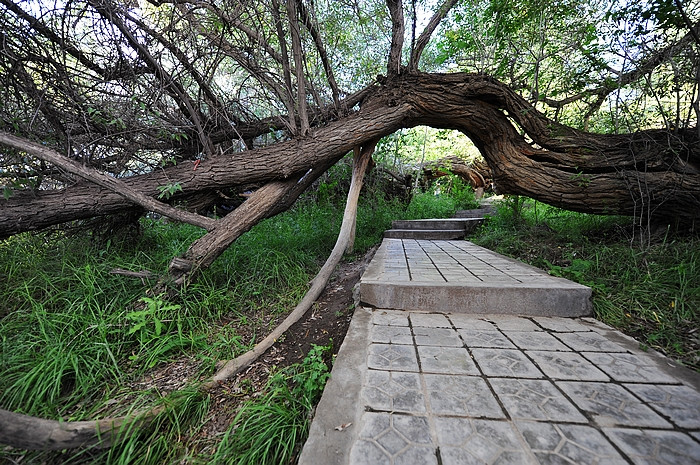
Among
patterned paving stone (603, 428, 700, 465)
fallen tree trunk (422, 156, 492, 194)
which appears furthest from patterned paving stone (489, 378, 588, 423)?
fallen tree trunk (422, 156, 492, 194)

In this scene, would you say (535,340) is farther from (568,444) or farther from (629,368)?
(568,444)

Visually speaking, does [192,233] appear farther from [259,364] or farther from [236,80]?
[259,364]

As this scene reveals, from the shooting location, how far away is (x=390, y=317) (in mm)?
2152

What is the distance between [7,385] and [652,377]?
3.85 metres

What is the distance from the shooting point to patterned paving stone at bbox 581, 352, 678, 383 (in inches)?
54.1

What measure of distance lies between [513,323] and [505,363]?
641 mm

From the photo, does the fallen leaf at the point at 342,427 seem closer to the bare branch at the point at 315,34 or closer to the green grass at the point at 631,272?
the green grass at the point at 631,272

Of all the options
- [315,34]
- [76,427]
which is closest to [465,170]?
[315,34]

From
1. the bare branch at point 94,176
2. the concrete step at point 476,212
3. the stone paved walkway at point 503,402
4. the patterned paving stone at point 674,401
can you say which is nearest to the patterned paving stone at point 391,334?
the stone paved walkway at point 503,402

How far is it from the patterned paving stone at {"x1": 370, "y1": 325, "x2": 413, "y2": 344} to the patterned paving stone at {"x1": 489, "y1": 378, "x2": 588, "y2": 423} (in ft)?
1.86

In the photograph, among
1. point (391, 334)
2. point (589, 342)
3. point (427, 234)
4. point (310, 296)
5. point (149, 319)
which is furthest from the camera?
point (427, 234)

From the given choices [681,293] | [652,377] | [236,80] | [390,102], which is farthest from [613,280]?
[236,80]

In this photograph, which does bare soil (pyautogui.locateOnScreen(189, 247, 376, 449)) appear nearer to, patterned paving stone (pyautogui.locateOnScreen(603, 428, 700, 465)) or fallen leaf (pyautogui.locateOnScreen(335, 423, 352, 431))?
fallen leaf (pyautogui.locateOnScreen(335, 423, 352, 431))

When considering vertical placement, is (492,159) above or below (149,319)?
above
